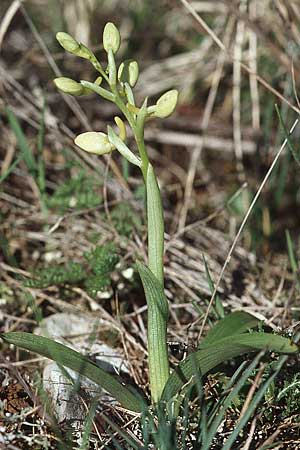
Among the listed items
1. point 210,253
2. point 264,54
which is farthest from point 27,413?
point 264,54

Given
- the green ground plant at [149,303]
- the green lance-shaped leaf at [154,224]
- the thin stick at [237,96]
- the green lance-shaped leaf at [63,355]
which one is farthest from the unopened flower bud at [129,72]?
the thin stick at [237,96]

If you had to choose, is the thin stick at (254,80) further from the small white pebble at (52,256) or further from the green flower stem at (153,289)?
the green flower stem at (153,289)

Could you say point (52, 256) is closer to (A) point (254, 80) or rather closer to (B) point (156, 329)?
(B) point (156, 329)

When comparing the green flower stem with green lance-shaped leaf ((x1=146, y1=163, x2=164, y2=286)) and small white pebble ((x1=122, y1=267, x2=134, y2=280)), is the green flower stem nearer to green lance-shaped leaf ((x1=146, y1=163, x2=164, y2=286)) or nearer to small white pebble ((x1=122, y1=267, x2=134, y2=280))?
green lance-shaped leaf ((x1=146, y1=163, x2=164, y2=286))

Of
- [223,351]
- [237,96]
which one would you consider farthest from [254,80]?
[223,351]

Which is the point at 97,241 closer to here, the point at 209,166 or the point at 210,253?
the point at 210,253

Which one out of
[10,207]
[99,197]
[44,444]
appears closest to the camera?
[44,444]
